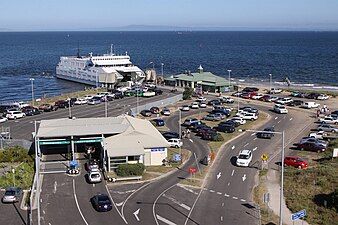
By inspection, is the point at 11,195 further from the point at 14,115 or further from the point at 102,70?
the point at 102,70

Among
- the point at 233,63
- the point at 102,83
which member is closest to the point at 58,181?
the point at 102,83

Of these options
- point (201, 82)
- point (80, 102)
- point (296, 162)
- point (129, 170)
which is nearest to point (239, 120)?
point (296, 162)

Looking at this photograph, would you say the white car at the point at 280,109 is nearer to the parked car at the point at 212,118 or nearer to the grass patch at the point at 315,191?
the parked car at the point at 212,118

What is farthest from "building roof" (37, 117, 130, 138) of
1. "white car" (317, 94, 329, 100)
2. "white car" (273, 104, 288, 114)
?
"white car" (317, 94, 329, 100)

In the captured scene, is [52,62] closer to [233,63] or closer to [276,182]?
[233,63]

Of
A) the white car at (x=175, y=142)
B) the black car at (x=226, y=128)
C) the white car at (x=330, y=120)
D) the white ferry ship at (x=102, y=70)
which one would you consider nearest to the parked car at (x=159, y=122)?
the black car at (x=226, y=128)

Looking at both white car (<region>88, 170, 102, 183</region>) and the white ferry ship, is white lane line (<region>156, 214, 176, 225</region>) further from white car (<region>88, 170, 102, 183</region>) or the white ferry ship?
the white ferry ship
